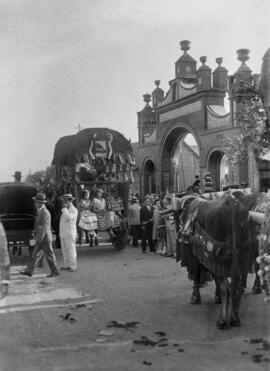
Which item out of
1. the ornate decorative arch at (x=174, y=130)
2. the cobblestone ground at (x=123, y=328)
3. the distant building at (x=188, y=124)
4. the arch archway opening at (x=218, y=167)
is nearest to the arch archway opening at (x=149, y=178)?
the distant building at (x=188, y=124)

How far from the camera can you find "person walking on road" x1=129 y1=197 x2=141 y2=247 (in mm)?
14586

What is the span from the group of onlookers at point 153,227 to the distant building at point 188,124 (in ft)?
24.4

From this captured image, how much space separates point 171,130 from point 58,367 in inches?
949

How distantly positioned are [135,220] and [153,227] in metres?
1.19

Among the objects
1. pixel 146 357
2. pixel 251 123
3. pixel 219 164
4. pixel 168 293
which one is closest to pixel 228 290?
pixel 146 357

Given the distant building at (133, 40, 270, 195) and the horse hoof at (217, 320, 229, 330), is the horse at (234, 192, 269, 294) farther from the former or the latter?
the distant building at (133, 40, 270, 195)

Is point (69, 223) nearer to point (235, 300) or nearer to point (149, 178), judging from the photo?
point (235, 300)

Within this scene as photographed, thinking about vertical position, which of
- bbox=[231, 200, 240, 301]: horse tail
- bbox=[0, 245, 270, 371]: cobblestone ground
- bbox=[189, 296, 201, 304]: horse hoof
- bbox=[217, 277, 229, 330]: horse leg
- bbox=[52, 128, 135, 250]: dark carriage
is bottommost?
bbox=[0, 245, 270, 371]: cobblestone ground

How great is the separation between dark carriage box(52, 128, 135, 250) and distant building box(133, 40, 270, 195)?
8.42 metres

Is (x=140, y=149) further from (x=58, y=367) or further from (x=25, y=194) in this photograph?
(x=58, y=367)

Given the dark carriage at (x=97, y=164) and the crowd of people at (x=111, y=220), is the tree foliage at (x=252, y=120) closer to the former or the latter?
the crowd of people at (x=111, y=220)

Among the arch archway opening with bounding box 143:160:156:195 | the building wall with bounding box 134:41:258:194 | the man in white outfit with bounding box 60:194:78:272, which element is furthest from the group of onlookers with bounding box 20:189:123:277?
the arch archway opening with bounding box 143:160:156:195

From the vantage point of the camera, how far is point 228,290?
224 inches

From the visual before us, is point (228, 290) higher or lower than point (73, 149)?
lower
